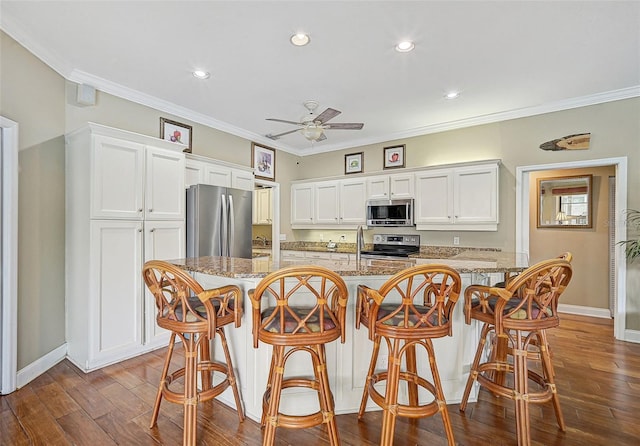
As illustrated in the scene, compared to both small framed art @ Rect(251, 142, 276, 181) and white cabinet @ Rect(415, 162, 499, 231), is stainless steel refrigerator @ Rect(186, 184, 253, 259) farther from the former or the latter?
white cabinet @ Rect(415, 162, 499, 231)

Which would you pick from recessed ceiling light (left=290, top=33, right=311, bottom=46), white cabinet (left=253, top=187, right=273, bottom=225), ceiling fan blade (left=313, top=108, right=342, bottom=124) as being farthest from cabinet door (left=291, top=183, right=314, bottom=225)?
recessed ceiling light (left=290, top=33, right=311, bottom=46)

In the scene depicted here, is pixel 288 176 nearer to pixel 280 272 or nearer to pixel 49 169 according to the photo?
pixel 49 169

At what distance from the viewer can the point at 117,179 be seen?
291 cm

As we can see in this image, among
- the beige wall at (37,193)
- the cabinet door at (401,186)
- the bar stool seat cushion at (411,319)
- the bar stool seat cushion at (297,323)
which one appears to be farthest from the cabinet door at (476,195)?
the beige wall at (37,193)

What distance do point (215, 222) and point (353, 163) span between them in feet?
9.16

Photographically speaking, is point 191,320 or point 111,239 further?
point 111,239

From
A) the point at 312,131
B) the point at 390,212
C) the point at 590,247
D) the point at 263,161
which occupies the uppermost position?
the point at 263,161

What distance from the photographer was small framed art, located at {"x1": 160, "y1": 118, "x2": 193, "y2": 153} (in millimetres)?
3801

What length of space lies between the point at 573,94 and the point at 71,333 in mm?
5779

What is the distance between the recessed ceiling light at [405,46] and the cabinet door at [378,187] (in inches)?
91.2

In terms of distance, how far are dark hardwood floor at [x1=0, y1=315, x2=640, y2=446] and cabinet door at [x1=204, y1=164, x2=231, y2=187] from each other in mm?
2240

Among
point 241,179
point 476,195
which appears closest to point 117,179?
point 241,179

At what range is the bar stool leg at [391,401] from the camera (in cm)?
160

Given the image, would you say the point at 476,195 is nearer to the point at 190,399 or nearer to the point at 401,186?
the point at 401,186
